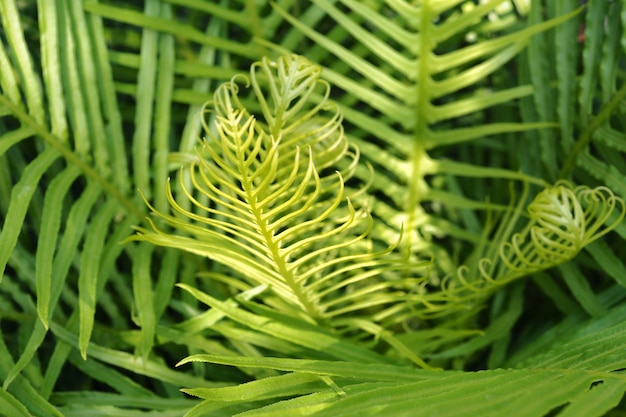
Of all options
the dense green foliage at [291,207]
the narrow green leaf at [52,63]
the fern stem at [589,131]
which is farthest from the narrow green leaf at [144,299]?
the fern stem at [589,131]

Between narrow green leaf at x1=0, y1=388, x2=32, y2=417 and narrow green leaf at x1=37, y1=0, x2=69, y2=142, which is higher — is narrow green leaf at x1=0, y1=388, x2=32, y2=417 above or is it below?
below

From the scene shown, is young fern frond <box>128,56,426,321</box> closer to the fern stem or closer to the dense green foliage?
the dense green foliage

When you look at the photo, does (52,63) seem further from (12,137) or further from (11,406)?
(11,406)

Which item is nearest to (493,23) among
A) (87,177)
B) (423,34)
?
(423,34)

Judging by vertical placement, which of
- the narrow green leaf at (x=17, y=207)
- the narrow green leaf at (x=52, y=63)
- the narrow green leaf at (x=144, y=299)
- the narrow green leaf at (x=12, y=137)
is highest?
the narrow green leaf at (x=52, y=63)

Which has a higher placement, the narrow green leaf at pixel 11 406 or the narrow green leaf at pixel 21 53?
the narrow green leaf at pixel 21 53

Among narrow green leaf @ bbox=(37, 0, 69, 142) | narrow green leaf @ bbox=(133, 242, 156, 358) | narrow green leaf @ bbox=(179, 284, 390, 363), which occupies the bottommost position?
narrow green leaf @ bbox=(179, 284, 390, 363)

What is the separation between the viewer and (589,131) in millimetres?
599

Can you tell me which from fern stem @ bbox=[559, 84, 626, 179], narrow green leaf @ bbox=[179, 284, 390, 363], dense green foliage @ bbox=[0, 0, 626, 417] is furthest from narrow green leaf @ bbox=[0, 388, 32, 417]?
fern stem @ bbox=[559, 84, 626, 179]

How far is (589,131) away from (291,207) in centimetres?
26

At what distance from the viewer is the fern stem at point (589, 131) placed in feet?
1.90

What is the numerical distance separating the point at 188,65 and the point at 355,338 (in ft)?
0.93

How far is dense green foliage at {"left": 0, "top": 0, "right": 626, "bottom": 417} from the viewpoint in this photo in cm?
50

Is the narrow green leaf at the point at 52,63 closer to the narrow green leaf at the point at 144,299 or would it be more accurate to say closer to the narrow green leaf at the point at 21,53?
the narrow green leaf at the point at 21,53
